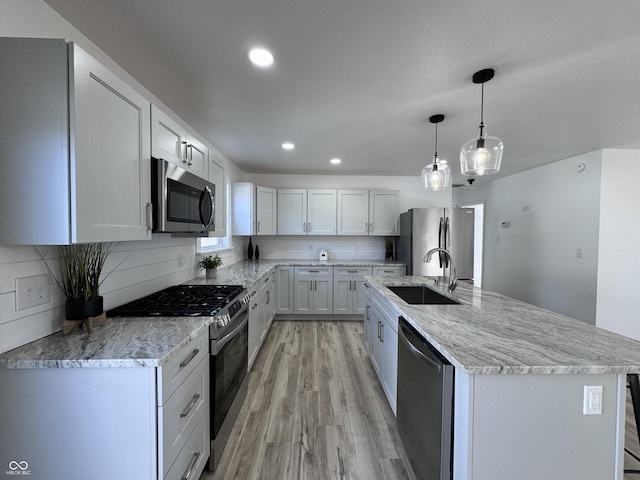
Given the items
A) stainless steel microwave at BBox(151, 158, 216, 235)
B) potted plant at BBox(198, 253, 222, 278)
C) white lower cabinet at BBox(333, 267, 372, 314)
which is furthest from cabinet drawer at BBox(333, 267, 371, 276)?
stainless steel microwave at BBox(151, 158, 216, 235)

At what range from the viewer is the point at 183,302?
5.84ft

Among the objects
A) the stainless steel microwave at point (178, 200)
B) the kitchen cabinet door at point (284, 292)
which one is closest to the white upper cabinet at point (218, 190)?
the stainless steel microwave at point (178, 200)

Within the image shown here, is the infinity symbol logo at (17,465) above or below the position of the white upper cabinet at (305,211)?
below

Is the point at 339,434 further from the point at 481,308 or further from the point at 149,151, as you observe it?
the point at 149,151

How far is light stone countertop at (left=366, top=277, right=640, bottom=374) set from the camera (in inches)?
40.0

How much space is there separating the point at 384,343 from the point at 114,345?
5.98ft

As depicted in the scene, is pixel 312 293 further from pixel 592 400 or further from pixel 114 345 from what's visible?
pixel 592 400

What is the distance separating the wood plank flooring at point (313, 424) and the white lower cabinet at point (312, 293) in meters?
1.09

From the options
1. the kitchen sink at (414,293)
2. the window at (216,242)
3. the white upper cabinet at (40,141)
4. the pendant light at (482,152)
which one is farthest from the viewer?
the window at (216,242)

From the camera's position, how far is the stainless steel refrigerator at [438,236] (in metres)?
4.06

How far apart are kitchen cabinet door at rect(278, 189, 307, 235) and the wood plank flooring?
2043 millimetres

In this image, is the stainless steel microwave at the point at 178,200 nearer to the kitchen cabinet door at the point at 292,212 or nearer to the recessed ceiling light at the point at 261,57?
the recessed ceiling light at the point at 261,57

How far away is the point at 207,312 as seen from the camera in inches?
61.6

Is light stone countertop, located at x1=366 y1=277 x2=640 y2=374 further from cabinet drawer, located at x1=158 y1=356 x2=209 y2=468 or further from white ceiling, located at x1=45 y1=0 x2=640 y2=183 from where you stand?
white ceiling, located at x1=45 y1=0 x2=640 y2=183
